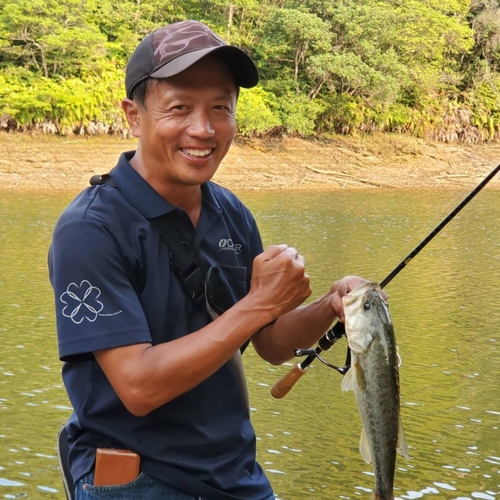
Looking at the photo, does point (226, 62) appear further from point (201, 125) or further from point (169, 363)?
point (169, 363)

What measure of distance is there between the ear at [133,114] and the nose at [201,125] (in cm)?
17

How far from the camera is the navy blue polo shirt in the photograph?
202 cm

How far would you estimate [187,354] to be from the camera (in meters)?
2.00

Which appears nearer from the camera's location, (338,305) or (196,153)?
(196,153)

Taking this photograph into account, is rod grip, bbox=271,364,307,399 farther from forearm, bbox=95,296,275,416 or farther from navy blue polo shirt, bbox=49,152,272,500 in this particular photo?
forearm, bbox=95,296,275,416

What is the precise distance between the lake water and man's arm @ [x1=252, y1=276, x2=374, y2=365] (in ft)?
11.0

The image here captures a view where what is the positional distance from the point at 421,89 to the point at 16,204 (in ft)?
68.4

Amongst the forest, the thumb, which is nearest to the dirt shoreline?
the forest

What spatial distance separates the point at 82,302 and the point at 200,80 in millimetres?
629

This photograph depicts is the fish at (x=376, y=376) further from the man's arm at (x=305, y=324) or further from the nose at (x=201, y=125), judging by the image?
the nose at (x=201, y=125)

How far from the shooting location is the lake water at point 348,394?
6.00 metres

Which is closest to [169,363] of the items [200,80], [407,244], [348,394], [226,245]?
[226,245]

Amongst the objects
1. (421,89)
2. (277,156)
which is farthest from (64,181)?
(421,89)

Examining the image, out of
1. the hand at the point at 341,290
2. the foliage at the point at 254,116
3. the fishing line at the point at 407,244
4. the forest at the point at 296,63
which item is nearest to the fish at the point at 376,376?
the hand at the point at 341,290
